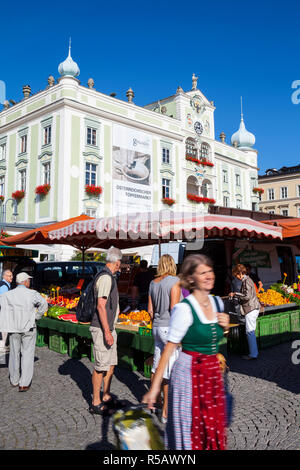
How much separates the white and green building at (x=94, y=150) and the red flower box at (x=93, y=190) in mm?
266

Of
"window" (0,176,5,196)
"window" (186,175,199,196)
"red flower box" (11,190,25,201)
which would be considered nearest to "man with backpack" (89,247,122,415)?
"red flower box" (11,190,25,201)

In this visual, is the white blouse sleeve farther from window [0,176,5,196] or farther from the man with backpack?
window [0,176,5,196]

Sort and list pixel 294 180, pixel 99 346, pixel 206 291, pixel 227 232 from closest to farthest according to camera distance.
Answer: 1. pixel 206 291
2. pixel 99 346
3. pixel 227 232
4. pixel 294 180

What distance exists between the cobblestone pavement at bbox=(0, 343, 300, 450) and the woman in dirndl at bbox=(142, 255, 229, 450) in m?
1.09

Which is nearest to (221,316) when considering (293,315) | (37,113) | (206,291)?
(206,291)

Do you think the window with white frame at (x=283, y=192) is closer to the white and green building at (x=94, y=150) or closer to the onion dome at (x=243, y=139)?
the onion dome at (x=243, y=139)

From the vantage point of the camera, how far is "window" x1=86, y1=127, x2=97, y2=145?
29.2 m

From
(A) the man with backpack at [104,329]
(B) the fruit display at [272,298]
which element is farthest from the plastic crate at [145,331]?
(B) the fruit display at [272,298]

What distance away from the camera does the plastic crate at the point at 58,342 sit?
8.10 m

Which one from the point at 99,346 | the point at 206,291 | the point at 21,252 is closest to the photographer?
Answer: the point at 206,291

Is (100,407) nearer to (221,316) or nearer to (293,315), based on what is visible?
(221,316)

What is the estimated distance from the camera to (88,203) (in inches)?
1117

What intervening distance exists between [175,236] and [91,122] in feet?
75.4
